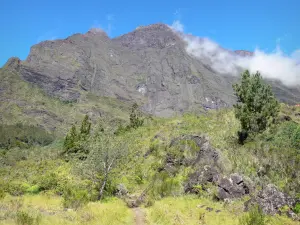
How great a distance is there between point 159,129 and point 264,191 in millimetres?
28404

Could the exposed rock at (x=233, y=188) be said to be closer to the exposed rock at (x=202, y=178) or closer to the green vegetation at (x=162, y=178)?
the green vegetation at (x=162, y=178)

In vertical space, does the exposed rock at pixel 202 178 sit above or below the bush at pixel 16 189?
above

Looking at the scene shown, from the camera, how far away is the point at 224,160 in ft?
77.3

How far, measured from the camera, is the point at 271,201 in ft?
46.3

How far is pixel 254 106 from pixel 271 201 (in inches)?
719

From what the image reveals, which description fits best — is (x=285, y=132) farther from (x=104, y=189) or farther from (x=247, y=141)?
(x=104, y=189)

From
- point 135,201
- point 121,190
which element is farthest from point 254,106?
point 135,201

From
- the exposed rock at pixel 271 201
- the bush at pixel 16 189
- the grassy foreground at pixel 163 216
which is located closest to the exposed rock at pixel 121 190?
the grassy foreground at pixel 163 216

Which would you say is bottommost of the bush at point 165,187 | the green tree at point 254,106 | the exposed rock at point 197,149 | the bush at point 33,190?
the bush at point 33,190

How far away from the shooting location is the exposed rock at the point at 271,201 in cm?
1377

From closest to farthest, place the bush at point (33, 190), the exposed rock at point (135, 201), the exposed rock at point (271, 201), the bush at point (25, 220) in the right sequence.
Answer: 1. the bush at point (25, 220)
2. the exposed rock at point (271, 201)
3. the exposed rock at point (135, 201)
4. the bush at point (33, 190)

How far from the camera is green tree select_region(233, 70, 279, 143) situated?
29844 mm

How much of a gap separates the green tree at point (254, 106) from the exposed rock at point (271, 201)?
15286 mm

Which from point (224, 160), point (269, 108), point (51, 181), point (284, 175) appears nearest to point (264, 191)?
point (284, 175)
